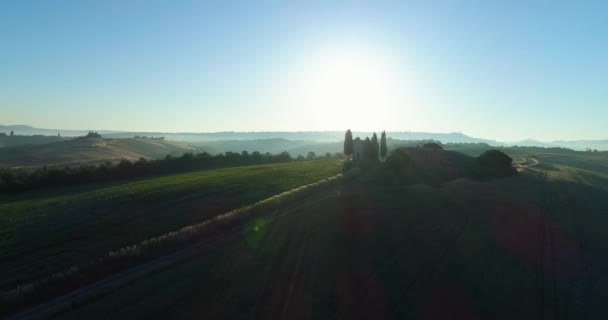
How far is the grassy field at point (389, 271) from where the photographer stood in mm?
11547

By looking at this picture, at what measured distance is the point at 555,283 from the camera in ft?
44.7

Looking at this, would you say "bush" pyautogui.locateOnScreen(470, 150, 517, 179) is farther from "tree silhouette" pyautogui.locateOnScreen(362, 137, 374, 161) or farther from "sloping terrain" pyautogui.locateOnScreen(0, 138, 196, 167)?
"sloping terrain" pyautogui.locateOnScreen(0, 138, 196, 167)

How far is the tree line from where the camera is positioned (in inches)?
1404

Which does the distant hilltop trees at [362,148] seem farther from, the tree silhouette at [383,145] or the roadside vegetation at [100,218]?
the roadside vegetation at [100,218]

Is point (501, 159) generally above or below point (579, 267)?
above

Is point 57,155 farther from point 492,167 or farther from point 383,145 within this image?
point 492,167

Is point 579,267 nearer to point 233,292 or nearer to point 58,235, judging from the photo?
point 233,292

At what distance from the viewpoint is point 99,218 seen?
23266mm

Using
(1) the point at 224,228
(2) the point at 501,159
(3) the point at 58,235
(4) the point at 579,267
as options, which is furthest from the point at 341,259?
(2) the point at 501,159

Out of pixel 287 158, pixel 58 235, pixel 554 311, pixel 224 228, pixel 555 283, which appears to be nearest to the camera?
pixel 554 311

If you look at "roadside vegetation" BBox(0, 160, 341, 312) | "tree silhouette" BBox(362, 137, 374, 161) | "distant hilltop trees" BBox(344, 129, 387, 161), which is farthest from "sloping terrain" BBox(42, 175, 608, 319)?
"distant hilltop trees" BBox(344, 129, 387, 161)

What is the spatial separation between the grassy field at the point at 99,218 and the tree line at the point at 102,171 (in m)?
3.01

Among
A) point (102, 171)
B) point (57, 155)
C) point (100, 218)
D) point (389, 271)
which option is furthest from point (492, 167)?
point (57, 155)

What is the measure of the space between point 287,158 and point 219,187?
163ft
